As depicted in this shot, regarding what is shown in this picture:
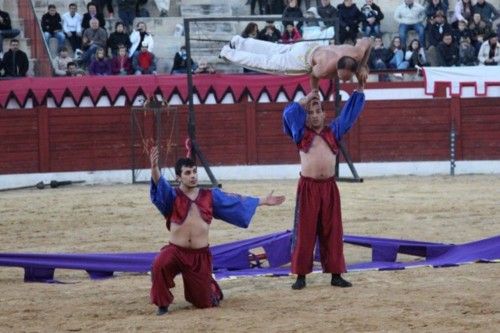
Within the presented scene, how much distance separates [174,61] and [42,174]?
2.67 meters

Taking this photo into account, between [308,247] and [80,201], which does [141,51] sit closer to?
[80,201]

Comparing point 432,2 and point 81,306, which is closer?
point 81,306

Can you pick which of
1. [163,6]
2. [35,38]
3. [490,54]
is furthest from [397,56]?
[35,38]

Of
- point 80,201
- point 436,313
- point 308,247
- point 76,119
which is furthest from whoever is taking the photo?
point 76,119

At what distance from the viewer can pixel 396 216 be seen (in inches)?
548

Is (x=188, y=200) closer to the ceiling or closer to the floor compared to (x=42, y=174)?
closer to the ceiling

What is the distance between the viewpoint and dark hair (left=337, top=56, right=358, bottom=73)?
8.71 metres

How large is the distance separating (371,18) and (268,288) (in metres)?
12.6

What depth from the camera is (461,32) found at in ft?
68.4

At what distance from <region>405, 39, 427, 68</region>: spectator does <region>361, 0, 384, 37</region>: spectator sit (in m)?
0.67

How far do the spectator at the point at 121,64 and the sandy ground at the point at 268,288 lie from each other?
5.08 m

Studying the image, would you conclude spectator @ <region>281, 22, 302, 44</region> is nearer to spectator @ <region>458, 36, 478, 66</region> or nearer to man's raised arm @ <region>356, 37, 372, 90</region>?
spectator @ <region>458, 36, 478, 66</region>

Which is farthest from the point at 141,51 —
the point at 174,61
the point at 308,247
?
the point at 308,247

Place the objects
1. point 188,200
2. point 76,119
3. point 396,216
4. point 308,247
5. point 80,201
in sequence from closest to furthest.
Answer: point 188,200 → point 308,247 → point 396,216 → point 80,201 → point 76,119
